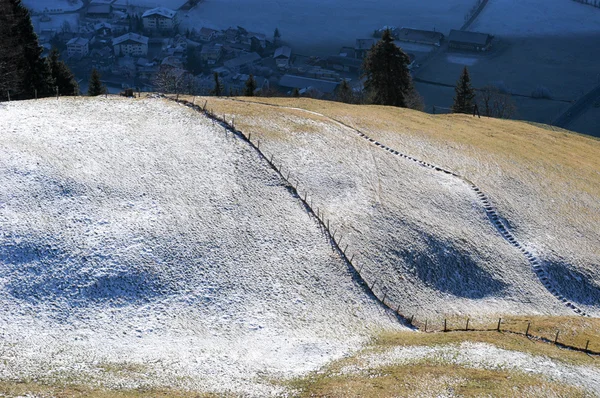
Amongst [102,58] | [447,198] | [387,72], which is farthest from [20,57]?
[102,58]

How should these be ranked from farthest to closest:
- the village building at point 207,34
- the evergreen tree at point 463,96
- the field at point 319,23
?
the field at point 319,23 → the village building at point 207,34 → the evergreen tree at point 463,96

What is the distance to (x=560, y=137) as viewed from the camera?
274 feet

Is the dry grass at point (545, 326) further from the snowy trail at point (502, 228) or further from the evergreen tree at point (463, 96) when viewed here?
the evergreen tree at point (463, 96)

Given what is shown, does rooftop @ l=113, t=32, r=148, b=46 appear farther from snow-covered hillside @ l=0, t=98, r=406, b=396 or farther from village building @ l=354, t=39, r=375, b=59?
snow-covered hillside @ l=0, t=98, r=406, b=396

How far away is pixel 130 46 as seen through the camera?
563 feet

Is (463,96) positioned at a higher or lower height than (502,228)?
higher

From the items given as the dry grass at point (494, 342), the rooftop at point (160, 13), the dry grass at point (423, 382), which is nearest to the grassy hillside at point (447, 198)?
the dry grass at point (494, 342)

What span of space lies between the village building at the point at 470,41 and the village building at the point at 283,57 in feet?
150

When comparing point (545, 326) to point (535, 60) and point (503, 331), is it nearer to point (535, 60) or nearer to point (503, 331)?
point (503, 331)

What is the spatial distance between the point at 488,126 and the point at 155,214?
50535 mm

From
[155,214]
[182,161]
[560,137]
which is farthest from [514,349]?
[560,137]

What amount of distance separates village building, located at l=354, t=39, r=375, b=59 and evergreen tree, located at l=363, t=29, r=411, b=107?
7422 centimetres

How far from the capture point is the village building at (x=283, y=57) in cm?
16132

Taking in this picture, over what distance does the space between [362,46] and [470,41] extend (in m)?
30.2
